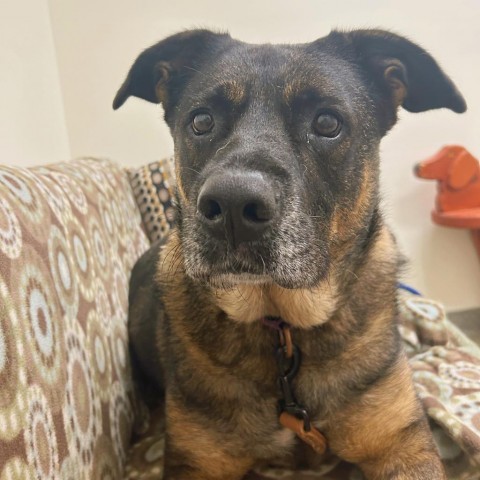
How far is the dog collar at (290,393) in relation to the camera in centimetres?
116

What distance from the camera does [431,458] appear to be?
3.89ft

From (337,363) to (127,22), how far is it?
228 centimetres

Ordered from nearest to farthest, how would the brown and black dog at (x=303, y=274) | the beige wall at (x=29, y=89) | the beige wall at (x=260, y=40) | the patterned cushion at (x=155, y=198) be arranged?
the brown and black dog at (x=303, y=274), the beige wall at (x=29, y=89), the patterned cushion at (x=155, y=198), the beige wall at (x=260, y=40)

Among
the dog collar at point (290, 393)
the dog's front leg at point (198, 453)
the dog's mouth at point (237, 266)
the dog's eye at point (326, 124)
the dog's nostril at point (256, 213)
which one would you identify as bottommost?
the dog's front leg at point (198, 453)

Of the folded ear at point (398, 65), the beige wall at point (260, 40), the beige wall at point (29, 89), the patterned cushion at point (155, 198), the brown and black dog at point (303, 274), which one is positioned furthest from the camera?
the beige wall at point (260, 40)

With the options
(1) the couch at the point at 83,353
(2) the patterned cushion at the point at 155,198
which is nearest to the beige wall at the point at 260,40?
(2) the patterned cushion at the point at 155,198

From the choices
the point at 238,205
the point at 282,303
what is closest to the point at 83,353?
the point at 282,303

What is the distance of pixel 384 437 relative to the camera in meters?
1.21

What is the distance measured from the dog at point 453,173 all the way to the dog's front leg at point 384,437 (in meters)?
1.84

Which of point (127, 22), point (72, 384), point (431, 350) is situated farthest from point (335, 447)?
point (127, 22)

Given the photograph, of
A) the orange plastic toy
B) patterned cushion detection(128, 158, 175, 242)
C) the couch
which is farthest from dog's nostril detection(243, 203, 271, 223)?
the orange plastic toy

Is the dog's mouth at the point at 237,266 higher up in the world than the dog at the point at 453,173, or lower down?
higher up

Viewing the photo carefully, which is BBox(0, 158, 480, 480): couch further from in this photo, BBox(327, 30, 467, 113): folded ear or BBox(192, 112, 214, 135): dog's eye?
BBox(327, 30, 467, 113): folded ear

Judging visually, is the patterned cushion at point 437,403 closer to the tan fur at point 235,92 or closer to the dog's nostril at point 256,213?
the dog's nostril at point 256,213
